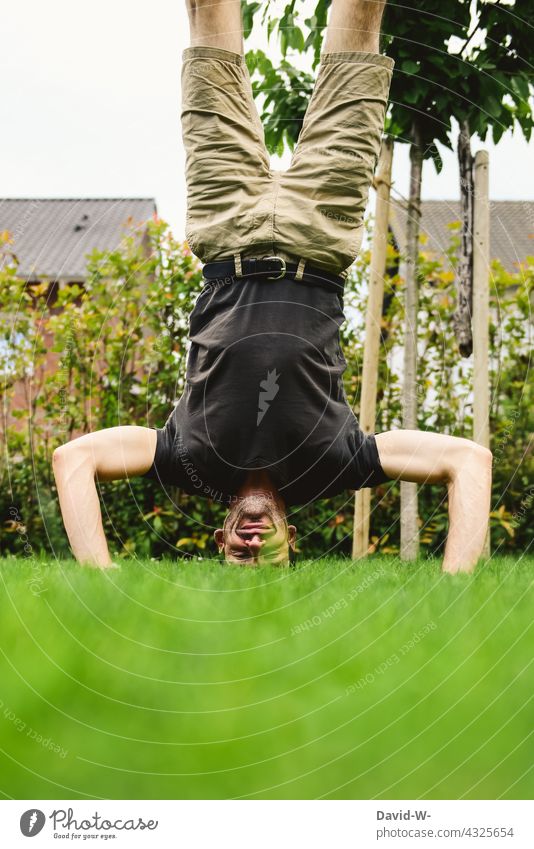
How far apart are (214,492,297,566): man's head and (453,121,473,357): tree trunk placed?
84.5 inches

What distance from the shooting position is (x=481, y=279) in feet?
16.2

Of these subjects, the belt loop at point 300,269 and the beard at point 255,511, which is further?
the belt loop at point 300,269

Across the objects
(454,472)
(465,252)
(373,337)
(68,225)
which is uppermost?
(68,225)

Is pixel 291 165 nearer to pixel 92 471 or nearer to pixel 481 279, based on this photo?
pixel 481 279

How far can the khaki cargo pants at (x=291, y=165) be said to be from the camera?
370cm

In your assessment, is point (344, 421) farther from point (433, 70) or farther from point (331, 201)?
point (433, 70)

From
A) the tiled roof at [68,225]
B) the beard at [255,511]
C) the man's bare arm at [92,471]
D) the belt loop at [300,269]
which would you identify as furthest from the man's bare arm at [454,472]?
the tiled roof at [68,225]

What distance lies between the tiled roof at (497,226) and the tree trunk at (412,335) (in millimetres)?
416

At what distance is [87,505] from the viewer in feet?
10.7

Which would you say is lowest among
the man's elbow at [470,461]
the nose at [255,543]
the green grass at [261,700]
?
the nose at [255,543]

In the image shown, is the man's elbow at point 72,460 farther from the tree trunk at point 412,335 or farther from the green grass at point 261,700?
the tree trunk at point 412,335

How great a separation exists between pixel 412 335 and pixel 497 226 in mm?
2629

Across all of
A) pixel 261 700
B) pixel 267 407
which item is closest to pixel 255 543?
pixel 267 407

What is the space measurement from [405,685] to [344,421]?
209 cm
